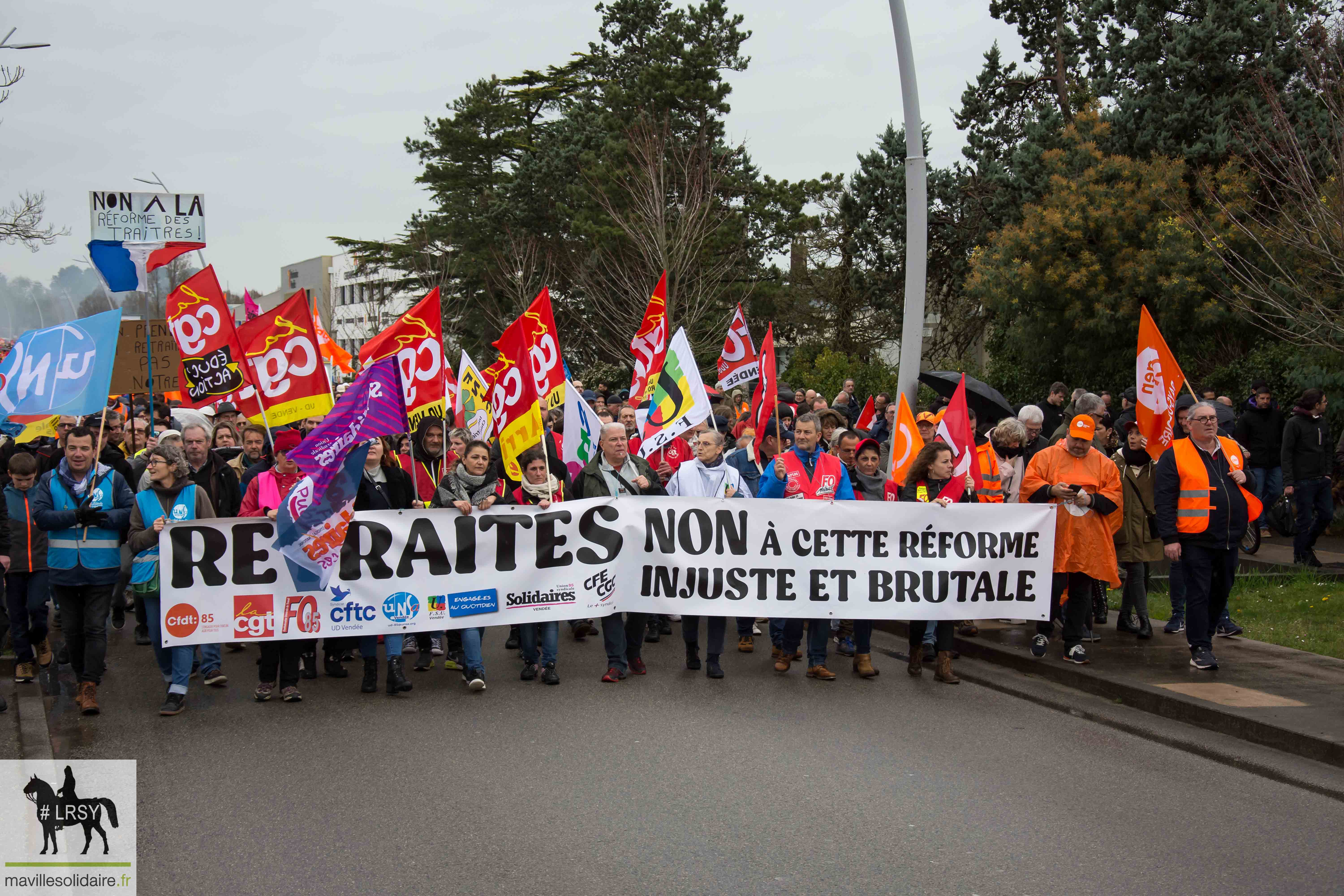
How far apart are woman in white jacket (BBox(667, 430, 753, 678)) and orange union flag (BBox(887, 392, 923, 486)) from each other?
1.37 m

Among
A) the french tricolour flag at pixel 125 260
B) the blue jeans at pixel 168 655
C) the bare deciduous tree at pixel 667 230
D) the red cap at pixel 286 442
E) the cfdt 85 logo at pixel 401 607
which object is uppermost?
the bare deciduous tree at pixel 667 230

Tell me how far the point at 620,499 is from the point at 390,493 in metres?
1.77

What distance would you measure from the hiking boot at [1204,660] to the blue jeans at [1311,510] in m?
4.90

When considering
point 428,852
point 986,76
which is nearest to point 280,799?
point 428,852

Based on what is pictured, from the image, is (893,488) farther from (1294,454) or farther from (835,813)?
(1294,454)

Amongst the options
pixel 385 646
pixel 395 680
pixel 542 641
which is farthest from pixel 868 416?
pixel 395 680

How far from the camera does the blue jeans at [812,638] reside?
8.59 meters

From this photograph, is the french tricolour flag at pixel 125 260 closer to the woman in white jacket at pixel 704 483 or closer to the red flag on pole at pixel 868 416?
the woman in white jacket at pixel 704 483

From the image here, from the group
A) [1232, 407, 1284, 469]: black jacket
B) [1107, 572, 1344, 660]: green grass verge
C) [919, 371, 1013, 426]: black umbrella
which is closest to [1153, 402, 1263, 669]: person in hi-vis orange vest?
[1107, 572, 1344, 660]: green grass verge

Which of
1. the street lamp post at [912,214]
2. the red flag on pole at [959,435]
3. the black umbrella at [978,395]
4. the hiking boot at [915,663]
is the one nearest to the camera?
the hiking boot at [915,663]

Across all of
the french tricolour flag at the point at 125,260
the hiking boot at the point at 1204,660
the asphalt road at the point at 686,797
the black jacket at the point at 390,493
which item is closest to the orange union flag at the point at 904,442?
the asphalt road at the point at 686,797

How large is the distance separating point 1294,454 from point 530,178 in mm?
33039

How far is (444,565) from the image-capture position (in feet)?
27.7

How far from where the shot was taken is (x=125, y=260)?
14.4 m
